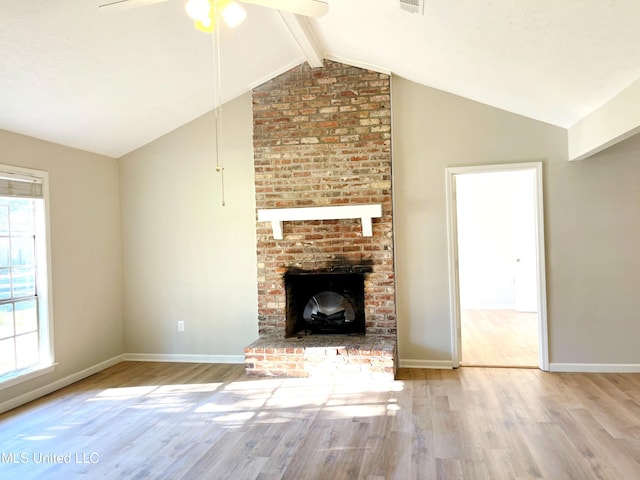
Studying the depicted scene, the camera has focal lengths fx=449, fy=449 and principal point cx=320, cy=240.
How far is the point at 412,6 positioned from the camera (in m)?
2.92

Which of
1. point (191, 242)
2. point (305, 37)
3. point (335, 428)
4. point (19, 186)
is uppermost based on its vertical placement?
point (305, 37)

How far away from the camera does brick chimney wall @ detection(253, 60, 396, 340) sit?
474cm

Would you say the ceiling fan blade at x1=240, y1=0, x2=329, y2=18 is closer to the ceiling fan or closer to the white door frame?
the ceiling fan

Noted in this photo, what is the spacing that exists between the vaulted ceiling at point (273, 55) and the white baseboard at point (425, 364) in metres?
2.64

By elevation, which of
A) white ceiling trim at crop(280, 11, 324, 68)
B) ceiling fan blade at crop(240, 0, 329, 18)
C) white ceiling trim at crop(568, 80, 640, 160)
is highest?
white ceiling trim at crop(280, 11, 324, 68)

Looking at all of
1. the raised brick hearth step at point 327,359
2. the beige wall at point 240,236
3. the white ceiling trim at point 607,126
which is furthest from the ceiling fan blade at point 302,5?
the raised brick hearth step at point 327,359

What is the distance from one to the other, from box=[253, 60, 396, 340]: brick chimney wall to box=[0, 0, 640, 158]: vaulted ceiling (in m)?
0.28

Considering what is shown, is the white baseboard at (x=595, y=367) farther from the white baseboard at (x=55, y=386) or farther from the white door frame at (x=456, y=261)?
the white baseboard at (x=55, y=386)

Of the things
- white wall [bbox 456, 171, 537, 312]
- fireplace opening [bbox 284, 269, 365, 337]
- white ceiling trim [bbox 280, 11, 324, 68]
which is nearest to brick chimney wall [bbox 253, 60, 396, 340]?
fireplace opening [bbox 284, 269, 365, 337]

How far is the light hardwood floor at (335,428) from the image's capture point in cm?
269

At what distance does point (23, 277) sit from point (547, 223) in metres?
5.01

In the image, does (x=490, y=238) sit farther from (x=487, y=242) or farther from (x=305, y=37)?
(x=305, y=37)

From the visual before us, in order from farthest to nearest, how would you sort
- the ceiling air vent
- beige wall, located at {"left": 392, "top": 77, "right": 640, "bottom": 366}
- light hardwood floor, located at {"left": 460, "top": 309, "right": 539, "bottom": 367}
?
light hardwood floor, located at {"left": 460, "top": 309, "right": 539, "bottom": 367} < beige wall, located at {"left": 392, "top": 77, "right": 640, "bottom": 366} < the ceiling air vent

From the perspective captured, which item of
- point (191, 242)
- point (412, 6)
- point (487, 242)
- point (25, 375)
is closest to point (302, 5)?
point (412, 6)
